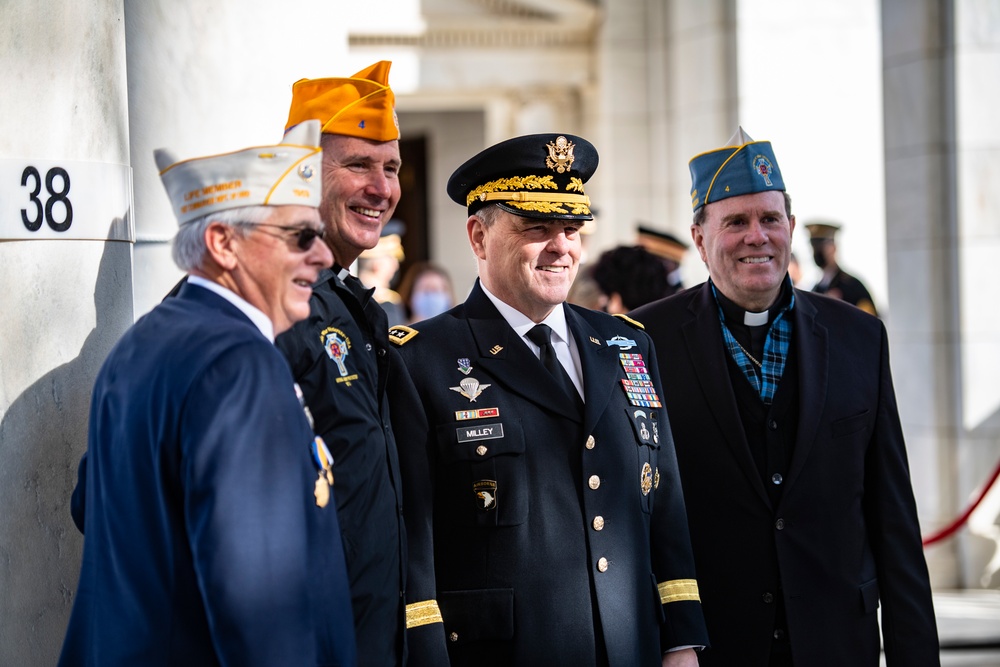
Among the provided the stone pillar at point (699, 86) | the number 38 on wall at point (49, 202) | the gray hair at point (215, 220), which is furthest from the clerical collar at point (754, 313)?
the stone pillar at point (699, 86)

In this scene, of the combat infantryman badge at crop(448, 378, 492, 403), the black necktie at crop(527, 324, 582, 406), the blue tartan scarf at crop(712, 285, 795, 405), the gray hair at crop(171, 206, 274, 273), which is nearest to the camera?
the gray hair at crop(171, 206, 274, 273)

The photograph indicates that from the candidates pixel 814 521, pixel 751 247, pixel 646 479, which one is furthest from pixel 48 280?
pixel 814 521

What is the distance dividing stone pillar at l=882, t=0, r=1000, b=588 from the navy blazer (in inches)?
230

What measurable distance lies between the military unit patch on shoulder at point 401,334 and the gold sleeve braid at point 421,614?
0.68 m

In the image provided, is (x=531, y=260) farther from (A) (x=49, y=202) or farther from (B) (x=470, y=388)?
(A) (x=49, y=202)

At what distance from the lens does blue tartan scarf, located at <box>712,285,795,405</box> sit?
3.35 metres

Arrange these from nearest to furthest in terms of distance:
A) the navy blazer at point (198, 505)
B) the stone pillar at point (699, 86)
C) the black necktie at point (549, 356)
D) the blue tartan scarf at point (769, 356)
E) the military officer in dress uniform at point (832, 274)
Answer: the navy blazer at point (198, 505) < the black necktie at point (549, 356) < the blue tartan scarf at point (769, 356) < the military officer in dress uniform at point (832, 274) < the stone pillar at point (699, 86)

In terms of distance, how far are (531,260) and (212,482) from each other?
1213 mm

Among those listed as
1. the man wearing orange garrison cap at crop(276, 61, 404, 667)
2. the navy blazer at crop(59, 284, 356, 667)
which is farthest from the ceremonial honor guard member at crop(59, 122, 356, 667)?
the man wearing orange garrison cap at crop(276, 61, 404, 667)

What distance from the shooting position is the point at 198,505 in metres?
1.94

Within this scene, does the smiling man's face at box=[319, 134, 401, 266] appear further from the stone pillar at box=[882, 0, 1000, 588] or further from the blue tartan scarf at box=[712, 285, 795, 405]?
the stone pillar at box=[882, 0, 1000, 588]

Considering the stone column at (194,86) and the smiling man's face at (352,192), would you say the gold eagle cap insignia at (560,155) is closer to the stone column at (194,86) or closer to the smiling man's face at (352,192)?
the smiling man's face at (352,192)

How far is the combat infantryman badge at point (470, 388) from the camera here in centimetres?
285

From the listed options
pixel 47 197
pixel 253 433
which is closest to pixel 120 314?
pixel 47 197
